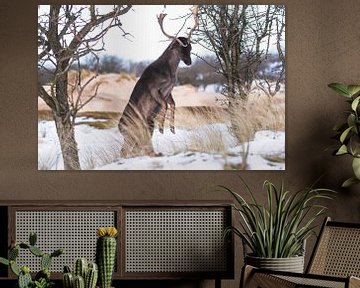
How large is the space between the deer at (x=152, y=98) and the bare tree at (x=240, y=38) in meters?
0.14

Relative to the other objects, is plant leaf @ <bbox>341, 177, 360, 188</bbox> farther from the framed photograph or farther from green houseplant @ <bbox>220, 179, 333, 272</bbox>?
the framed photograph

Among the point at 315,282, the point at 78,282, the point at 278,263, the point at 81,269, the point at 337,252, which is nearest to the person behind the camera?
the point at 78,282

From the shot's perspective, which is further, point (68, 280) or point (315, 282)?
point (315, 282)

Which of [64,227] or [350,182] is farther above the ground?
[350,182]

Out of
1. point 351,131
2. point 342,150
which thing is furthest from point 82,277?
point 351,131

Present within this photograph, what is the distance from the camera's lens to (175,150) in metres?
6.27

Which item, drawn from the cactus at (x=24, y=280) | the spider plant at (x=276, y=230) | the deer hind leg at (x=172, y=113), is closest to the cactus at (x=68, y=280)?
the cactus at (x=24, y=280)

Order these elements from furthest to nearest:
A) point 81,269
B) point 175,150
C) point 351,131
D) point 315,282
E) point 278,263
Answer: point 175,150, point 351,131, point 278,263, point 315,282, point 81,269

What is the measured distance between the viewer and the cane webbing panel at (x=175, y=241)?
5879 millimetres

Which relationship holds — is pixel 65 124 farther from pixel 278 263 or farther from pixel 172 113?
pixel 278 263

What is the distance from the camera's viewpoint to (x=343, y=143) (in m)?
6.02

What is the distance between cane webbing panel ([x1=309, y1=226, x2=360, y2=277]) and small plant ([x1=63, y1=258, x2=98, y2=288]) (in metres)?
1.46

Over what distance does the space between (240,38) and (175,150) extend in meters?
0.92

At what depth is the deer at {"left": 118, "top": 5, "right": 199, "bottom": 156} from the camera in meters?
6.27
